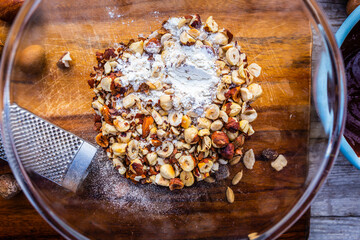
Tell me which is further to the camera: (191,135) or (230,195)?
(230,195)

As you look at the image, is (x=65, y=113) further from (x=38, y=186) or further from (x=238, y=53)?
(x=238, y=53)

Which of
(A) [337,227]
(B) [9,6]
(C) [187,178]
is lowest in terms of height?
(A) [337,227]

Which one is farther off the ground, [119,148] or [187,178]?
[119,148]

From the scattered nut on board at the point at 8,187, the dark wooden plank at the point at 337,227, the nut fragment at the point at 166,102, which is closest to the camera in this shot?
the nut fragment at the point at 166,102

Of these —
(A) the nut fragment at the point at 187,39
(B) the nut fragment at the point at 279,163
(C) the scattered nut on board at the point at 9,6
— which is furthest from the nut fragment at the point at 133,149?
(C) the scattered nut on board at the point at 9,6

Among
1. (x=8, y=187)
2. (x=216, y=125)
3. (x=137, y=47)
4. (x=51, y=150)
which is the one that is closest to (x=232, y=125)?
(x=216, y=125)

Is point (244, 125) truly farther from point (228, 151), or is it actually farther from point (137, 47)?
point (137, 47)

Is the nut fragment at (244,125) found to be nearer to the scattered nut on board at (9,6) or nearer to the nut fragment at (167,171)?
the nut fragment at (167,171)
